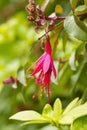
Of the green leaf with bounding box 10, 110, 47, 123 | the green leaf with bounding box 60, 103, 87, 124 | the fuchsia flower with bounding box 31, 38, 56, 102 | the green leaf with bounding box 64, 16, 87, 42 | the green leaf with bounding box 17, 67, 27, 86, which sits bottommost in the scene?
the green leaf with bounding box 60, 103, 87, 124

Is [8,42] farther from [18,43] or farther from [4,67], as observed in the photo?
[4,67]

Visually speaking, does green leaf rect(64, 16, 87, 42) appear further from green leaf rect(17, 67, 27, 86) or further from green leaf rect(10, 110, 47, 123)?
green leaf rect(17, 67, 27, 86)

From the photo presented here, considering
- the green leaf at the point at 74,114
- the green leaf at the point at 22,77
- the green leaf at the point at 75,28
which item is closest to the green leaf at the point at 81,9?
the green leaf at the point at 75,28

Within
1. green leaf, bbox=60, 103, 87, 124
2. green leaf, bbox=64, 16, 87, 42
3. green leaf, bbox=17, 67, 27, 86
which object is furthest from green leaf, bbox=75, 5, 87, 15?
green leaf, bbox=17, 67, 27, 86

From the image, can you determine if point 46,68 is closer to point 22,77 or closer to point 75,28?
point 75,28

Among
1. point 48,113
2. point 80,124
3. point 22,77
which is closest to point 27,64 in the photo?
point 22,77

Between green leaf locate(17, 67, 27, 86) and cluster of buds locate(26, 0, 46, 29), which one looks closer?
cluster of buds locate(26, 0, 46, 29)
